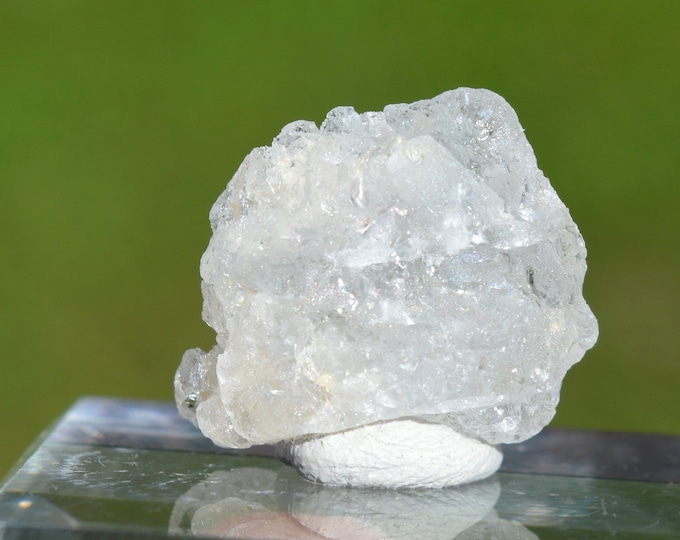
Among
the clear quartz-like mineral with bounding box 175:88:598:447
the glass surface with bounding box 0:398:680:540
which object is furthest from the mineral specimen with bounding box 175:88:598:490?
the glass surface with bounding box 0:398:680:540

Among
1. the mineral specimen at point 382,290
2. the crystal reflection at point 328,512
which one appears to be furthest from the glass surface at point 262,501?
the mineral specimen at point 382,290

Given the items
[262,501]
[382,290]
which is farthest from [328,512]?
[382,290]

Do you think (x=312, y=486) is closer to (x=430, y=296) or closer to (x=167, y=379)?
(x=430, y=296)

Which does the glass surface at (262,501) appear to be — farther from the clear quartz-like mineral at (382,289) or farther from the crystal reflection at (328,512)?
the clear quartz-like mineral at (382,289)

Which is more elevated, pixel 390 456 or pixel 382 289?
pixel 382 289

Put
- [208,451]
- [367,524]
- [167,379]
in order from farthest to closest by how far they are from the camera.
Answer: [167,379]
[208,451]
[367,524]

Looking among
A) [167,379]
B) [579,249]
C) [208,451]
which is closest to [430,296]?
[579,249]

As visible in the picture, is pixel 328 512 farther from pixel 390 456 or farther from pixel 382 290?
pixel 382 290
